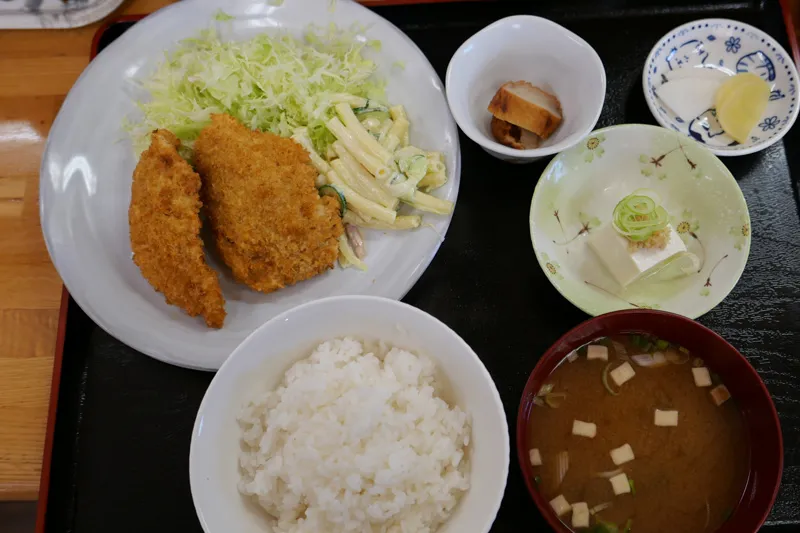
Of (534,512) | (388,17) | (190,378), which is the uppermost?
(388,17)

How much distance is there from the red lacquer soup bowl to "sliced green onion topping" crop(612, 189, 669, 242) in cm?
33

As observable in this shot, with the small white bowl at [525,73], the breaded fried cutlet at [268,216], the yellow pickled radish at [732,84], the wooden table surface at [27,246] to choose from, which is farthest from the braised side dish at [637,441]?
the wooden table surface at [27,246]

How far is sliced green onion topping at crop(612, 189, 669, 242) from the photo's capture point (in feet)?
6.05

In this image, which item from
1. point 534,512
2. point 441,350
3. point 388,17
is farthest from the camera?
point 388,17

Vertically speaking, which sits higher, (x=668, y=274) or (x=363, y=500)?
(x=668, y=274)

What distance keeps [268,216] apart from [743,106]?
1800 mm

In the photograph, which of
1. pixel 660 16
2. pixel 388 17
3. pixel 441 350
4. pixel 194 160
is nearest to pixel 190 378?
pixel 194 160

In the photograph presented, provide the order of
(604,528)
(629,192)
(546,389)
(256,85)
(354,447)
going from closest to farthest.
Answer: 1. (354,447)
2. (604,528)
3. (546,389)
4. (629,192)
5. (256,85)

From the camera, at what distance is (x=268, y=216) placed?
197cm

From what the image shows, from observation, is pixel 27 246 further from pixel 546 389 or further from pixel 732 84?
pixel 732 84

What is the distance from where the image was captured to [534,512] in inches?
70.5

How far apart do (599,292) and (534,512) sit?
743 millimetres

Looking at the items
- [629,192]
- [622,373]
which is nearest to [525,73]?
[629,192]

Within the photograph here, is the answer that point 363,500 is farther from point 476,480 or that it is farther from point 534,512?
point 534,512
